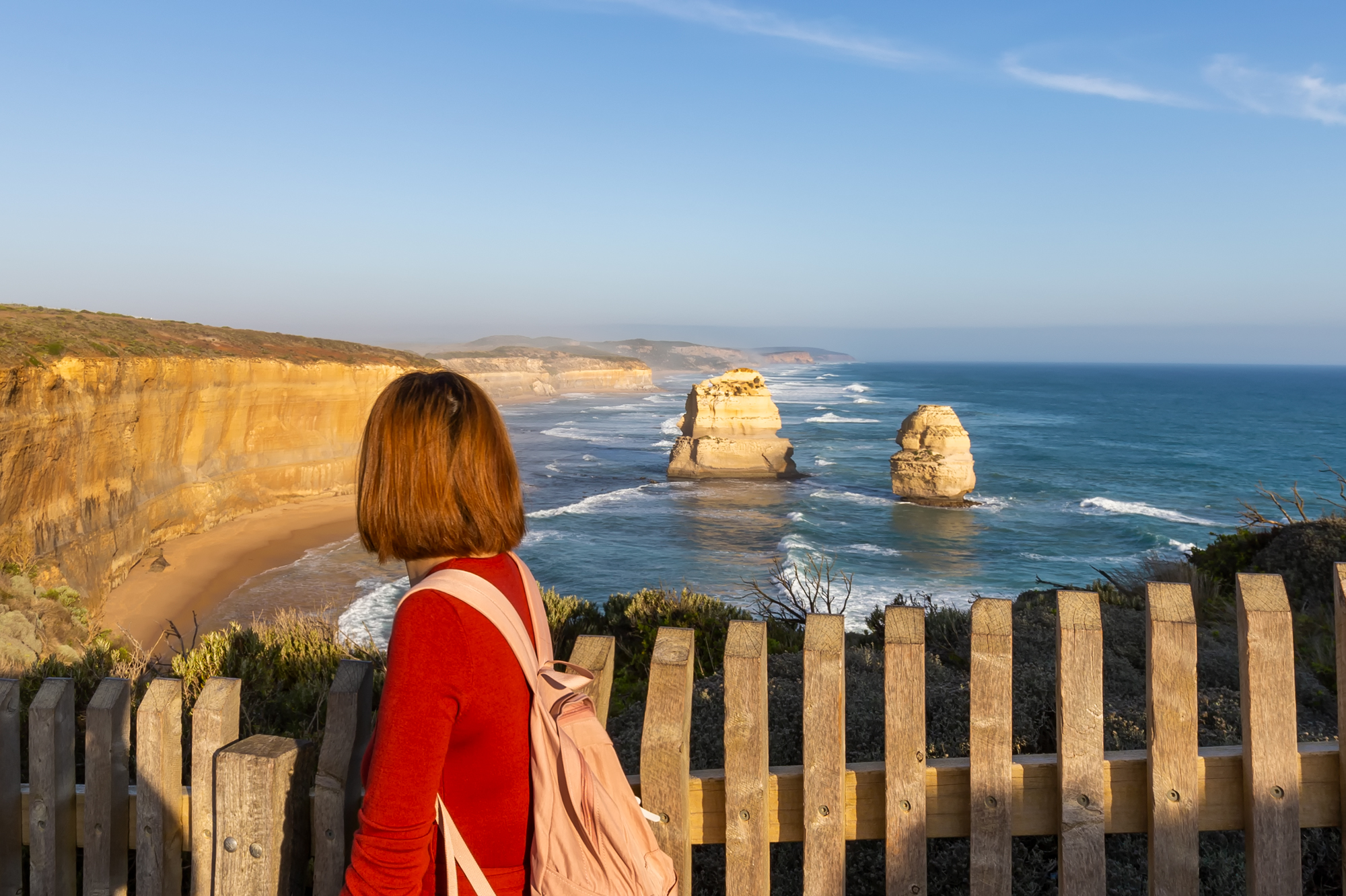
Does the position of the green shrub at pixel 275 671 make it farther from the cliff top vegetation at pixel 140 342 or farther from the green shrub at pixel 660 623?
the cliff top vegetation at pixel 140 342

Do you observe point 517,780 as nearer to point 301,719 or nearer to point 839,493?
point 301,719

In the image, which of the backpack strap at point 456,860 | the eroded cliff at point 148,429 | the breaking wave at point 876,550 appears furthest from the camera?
the breaking wave at point 876,550

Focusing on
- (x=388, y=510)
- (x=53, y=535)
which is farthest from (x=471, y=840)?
(x=53, y=535)

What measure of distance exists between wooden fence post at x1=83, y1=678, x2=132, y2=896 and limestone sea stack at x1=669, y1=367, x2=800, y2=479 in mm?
38057

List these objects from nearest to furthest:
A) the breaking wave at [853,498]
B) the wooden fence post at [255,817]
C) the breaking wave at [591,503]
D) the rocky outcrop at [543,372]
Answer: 1. the wooden fence post at [255,817]
2. the breaking wave at [591,503]
3. the breaking wave at [853,498]
4. the rocky outcrop at [543,372]

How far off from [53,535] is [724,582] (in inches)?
604

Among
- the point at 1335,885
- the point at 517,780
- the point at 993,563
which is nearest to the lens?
the point at 517,780

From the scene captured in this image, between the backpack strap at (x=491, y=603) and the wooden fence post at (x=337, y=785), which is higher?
the backpack strap at (x=491, y=603)

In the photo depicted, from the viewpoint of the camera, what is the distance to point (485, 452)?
165 cm

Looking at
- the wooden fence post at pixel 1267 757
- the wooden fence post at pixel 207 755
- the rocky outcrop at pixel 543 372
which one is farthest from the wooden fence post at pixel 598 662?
the rocky outcrop at pixel 543 372

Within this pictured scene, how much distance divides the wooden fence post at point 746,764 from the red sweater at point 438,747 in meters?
0.52

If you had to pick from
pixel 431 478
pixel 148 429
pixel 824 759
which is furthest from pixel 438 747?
pixel 148 429

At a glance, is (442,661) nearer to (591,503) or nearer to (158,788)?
(158,788)

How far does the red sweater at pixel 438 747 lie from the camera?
145 centimetres
